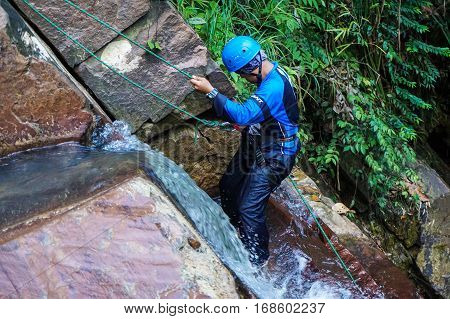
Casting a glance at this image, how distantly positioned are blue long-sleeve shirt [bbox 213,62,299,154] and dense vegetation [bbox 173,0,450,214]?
3.70ft

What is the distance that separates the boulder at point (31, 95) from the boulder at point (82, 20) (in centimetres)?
22

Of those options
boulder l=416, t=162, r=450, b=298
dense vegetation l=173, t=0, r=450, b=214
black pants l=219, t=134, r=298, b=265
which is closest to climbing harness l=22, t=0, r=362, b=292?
black pants l=219, t=134, r=298, b=265

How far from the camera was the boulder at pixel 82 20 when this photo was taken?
398 cm

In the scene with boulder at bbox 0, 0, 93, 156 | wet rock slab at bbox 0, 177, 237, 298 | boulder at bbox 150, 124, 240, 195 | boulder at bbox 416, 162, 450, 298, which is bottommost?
boulder at bbox 416, 162, 450, 298

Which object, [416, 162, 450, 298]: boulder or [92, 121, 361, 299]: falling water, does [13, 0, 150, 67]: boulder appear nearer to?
[92, 121, 361, 299]: falling water

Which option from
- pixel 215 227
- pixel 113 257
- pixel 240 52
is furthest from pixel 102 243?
pixel 240 52

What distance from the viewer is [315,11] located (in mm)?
6086

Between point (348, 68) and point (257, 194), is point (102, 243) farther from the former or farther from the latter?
point (348, 68)

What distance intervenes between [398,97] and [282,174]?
125 inches

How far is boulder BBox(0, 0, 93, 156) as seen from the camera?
3.59 meters

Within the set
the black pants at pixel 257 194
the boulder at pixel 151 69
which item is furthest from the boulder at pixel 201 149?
the black pants at pixel 257 194

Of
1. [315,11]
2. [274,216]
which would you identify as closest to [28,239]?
[274,216]

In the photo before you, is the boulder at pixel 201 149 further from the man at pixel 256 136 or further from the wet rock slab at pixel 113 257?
the wet rock slab at pixel 113 257

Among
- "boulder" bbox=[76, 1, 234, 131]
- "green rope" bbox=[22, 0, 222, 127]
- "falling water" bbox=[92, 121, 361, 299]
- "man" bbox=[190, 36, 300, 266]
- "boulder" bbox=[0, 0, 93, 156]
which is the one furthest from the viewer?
"boulder" bbox=[76, 1, 234, 131]
